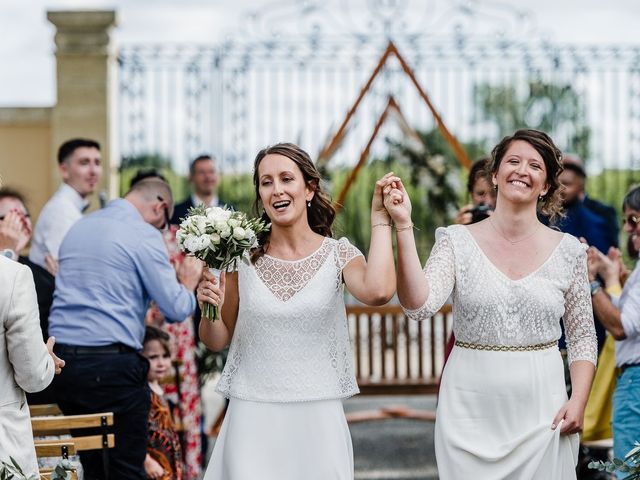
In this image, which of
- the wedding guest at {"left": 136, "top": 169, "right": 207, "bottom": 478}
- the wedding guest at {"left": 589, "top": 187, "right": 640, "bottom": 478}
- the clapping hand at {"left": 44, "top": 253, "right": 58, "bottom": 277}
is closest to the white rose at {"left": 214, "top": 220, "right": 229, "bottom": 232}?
the wedding guest at {"left": 589, "top": 187, "right": 640, "bottom": 478}

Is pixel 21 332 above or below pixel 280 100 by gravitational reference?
below

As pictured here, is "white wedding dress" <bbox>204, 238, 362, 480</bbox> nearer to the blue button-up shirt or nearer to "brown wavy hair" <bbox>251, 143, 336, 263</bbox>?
"brown wavy hair" <bbox>251, 143, 336, 263</bbox>

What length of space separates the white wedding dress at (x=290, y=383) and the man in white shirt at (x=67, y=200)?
9.90ft

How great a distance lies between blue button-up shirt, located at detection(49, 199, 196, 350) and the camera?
5660 mm

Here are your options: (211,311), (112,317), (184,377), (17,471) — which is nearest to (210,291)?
(211,311)

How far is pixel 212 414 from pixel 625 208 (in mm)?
5789

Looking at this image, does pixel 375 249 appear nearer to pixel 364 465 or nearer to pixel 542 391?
pixel 542 391

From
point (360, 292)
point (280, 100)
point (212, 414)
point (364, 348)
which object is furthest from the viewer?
point (364, 348)

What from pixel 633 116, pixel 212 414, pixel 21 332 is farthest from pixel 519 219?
pixel 633 116

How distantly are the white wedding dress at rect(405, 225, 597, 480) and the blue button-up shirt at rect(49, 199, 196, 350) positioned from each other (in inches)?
77.0

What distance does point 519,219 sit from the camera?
434cm

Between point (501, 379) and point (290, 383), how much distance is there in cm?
82

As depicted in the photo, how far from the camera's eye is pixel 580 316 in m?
4.34

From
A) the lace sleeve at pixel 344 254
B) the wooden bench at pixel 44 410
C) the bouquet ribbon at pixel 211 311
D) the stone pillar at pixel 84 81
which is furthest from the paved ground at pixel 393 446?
the bouquet ribbon at pixel 211 311
